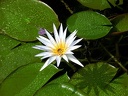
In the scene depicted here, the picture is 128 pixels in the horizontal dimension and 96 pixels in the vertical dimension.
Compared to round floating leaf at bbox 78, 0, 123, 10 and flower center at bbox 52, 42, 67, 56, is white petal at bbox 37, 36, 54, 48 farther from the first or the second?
round floating leaf at bbox 78, 0, 123, 10

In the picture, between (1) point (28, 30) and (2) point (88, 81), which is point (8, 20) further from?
(2) point (88, 81)

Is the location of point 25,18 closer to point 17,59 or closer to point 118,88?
point 17,59

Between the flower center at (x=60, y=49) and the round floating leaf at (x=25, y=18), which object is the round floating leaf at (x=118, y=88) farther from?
the round floating leaf at (x=25, y=18)

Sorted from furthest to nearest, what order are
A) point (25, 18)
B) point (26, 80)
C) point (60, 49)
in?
point (25, 18), point (26, 80), point (60, 49)

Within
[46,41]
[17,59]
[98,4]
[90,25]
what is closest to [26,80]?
[17,59]

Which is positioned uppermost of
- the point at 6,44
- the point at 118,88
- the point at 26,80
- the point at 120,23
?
the point at 6,44

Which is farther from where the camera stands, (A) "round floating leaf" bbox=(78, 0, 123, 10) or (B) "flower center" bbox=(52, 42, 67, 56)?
(A) "round floating leaf" bbox=(78, 0, 123, 10)

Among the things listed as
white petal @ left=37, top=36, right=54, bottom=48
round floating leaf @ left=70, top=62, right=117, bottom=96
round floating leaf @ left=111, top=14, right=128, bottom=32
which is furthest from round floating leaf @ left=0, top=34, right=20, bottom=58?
round floating leaf @ left=111, top=14, right=128, bottom=32

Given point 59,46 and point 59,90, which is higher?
point 59,46
